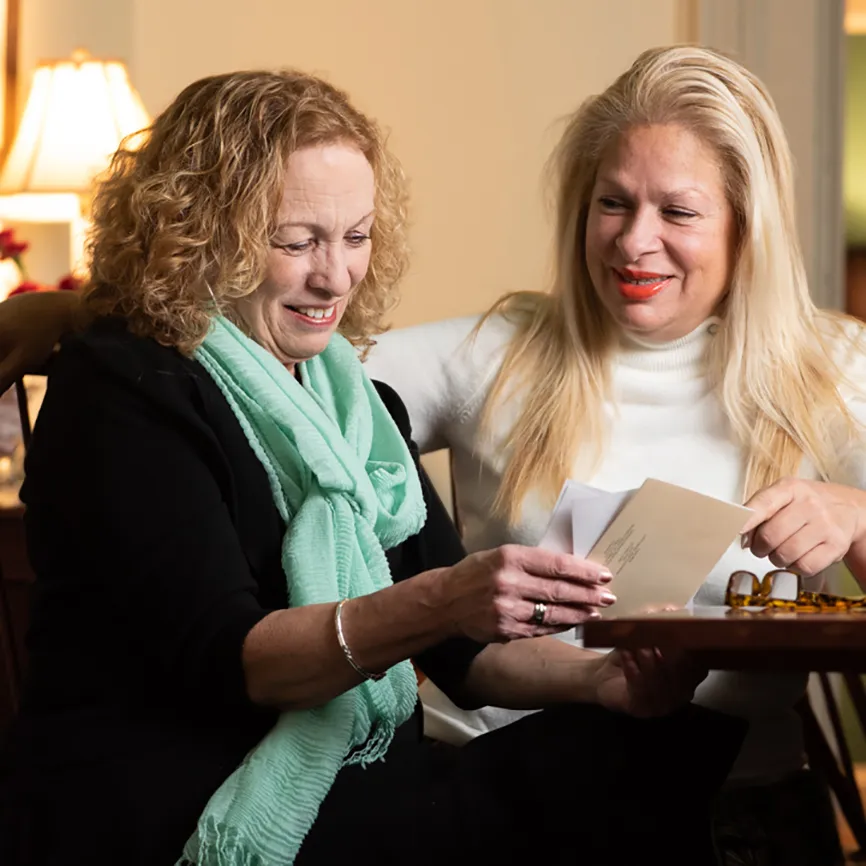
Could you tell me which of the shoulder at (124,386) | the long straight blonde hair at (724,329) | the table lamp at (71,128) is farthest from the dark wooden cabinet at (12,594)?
the table lamp at (71,128)

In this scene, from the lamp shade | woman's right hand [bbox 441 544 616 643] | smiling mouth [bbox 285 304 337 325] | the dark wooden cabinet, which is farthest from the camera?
the lamp shade

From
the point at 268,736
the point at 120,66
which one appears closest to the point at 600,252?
the point at 268,736

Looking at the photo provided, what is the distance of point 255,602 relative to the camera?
1388 mm

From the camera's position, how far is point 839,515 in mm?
1559

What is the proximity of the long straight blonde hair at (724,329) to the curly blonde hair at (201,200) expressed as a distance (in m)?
0.51

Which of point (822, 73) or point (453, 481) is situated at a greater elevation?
point (822, 73)

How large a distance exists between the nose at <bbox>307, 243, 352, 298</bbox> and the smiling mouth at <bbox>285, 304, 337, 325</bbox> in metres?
0.03

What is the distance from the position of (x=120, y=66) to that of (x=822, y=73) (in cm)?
162

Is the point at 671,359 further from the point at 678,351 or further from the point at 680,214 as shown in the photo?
the point at 680,214

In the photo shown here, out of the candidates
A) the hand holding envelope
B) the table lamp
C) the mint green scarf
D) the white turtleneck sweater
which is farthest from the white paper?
the table lamp

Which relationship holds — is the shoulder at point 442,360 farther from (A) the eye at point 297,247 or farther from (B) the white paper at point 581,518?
(B) the white paper at point 581,518

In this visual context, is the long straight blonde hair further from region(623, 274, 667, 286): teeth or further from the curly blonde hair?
the curly blonde hair

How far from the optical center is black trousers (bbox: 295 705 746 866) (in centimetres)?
137

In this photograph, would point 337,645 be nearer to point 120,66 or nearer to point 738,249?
point 738,249
